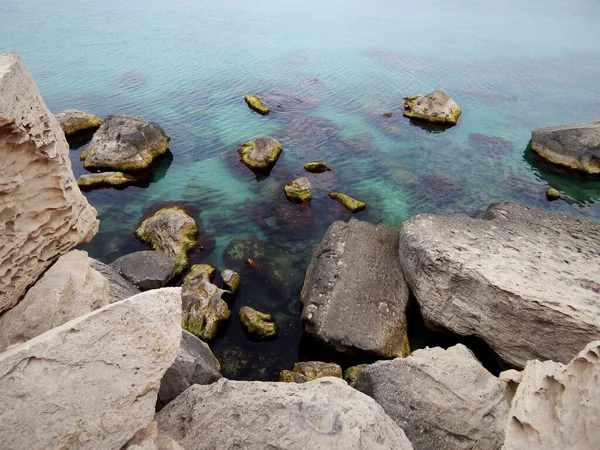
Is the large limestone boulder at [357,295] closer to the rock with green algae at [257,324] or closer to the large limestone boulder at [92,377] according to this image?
the rock with green algae at [257,324]

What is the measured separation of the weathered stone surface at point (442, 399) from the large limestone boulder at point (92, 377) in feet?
16.5

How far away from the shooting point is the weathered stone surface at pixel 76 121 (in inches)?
877

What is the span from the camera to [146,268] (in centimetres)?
1308

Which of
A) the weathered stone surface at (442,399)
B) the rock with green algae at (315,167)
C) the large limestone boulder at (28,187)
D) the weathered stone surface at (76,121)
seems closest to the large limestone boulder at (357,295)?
the weathered stone surface at (442,399)

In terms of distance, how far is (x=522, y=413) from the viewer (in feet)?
20.7

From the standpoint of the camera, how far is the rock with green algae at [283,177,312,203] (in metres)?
17.8

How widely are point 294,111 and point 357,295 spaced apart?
64.2ft

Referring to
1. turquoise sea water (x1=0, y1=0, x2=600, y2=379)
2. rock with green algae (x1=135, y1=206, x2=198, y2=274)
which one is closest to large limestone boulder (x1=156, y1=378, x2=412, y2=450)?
turquoise sea water (x1=0, y1=0, x2=600, y2=379)

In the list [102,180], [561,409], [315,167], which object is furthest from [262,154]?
[561,409]

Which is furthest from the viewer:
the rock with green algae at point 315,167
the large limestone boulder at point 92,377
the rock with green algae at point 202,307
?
the rock with green algae at point 315,167

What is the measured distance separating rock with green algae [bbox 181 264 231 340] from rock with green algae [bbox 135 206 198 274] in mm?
1428

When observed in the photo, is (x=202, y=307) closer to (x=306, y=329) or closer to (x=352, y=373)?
(x=306, y=329)

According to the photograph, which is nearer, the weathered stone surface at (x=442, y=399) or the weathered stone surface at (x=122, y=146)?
the weathered stone surface at (x=442, y=399)

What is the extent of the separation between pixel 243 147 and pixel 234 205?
5776 millimetres
